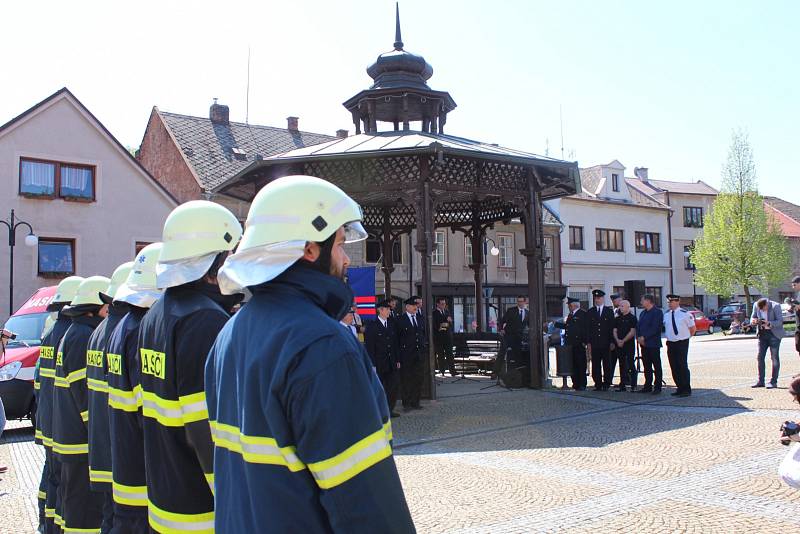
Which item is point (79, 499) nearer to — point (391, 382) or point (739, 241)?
point (391, 382)

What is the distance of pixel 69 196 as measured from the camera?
2516cm

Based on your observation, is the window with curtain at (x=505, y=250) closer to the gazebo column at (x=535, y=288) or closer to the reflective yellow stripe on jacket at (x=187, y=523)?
the gazebo column at (x=535, y=288)

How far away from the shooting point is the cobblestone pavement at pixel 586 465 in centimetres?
566

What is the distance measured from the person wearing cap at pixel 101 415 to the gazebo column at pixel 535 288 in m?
11.2

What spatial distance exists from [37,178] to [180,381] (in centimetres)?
2502

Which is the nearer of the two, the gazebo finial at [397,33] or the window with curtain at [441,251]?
the gazebo finial at [397,33]

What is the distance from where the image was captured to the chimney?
3659 cm

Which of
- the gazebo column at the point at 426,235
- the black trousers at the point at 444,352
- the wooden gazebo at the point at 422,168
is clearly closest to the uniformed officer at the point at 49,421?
the wooden gazebo at the point at 422,168

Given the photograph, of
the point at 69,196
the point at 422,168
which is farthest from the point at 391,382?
the point at 69,196

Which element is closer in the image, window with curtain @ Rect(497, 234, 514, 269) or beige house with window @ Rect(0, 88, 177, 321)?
beige house with window @ Rect(0, 88, 177, 321)

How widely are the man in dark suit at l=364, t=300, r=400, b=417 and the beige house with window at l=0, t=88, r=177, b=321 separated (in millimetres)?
16893

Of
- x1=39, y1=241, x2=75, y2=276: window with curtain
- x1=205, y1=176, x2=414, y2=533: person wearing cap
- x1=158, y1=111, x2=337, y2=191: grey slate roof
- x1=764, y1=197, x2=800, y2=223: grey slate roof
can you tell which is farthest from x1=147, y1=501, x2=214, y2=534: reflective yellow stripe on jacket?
x1=764, y1=197, x2=800, y2=223: grey slate roof

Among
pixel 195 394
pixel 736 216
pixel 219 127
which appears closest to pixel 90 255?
pixel 219 127

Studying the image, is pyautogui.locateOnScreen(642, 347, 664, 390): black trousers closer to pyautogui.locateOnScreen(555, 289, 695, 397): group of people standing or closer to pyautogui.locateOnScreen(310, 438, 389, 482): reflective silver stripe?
pyautogui.locateOnScreen(555, 289, 695, 397): group of people standing
